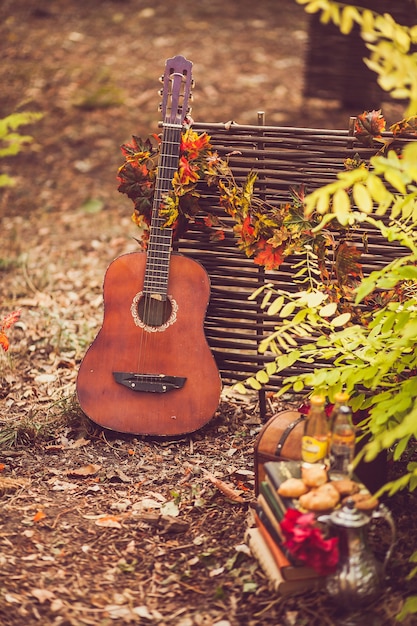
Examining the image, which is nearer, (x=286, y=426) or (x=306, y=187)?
(x=286, y=426)

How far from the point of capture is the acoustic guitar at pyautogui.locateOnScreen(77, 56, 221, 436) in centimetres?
381

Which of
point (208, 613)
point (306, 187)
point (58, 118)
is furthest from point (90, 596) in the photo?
point (58, 118)

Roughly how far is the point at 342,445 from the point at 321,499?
20 cm

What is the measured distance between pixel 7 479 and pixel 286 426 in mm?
1308

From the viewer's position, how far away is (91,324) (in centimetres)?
516

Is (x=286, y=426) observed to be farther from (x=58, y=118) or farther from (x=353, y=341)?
(x=58, y=118)

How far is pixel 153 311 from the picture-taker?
3.81 m

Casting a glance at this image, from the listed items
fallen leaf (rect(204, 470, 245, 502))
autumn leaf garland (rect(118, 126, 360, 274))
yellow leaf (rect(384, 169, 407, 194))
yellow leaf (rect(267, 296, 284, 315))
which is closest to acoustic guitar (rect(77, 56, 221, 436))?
autumn leaf garland (rect(118, 126, 360, 274))

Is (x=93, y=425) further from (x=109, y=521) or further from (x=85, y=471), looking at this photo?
(x=109, y=521)

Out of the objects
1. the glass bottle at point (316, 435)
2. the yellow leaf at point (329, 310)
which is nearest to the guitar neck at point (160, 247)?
the yellow leaf at point (329, 310)

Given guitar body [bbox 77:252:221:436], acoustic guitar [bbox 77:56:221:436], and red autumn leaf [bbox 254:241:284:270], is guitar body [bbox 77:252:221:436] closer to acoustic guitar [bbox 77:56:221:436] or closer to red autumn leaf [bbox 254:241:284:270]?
acoustic guitar [bbox 77:56:221:436]

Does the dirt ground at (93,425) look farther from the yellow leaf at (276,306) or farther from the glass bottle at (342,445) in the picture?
the yellow leaf at (276,306)

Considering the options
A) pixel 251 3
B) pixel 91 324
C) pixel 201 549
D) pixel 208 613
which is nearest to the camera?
pixel 208 613

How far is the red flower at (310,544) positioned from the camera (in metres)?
2.51
